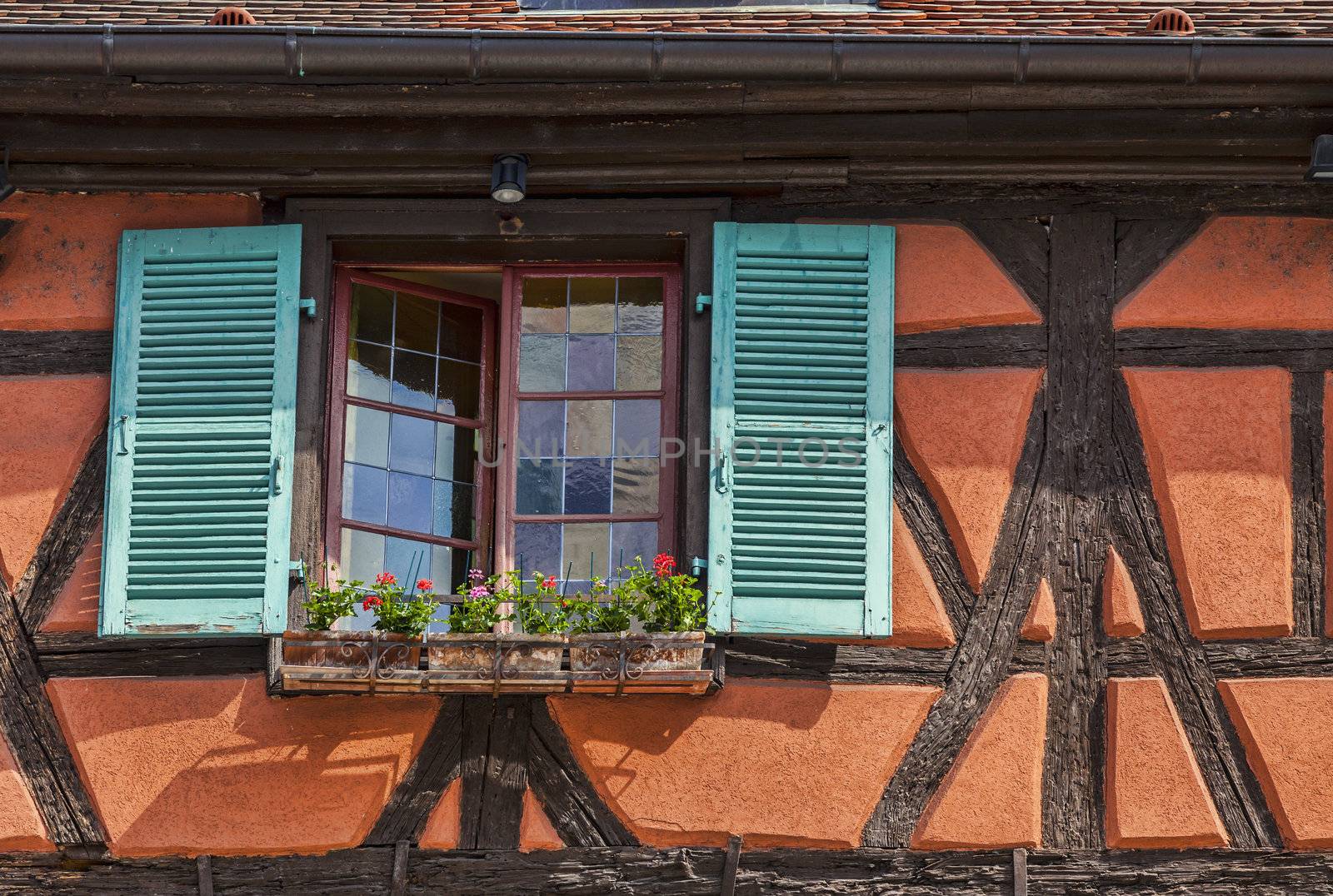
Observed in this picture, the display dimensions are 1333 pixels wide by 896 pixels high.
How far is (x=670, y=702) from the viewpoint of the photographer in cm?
678

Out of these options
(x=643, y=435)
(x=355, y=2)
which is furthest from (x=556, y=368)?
(x=355, y=2)

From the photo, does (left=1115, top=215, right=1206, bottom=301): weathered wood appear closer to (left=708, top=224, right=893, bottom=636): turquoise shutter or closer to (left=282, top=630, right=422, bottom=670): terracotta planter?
(left=708, top=224, right=893, bottom=636): turquoise shutter

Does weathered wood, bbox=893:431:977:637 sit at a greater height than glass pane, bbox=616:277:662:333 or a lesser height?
lesser

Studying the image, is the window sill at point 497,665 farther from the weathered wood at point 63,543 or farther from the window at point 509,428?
the weathered wood at point 63,543

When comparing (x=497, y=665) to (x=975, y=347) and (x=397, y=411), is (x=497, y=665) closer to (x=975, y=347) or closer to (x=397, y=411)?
(x=397, y=411)

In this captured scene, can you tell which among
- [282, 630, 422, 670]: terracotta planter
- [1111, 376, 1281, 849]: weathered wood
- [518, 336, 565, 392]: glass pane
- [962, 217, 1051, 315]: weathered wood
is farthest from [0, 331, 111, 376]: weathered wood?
[1111, 376, 1281, 849]: weathered wood

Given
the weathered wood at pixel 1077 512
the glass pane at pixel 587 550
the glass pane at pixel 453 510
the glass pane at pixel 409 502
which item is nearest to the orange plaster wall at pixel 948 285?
the weathered wood at pixel 1077 512

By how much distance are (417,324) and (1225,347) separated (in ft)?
8.98

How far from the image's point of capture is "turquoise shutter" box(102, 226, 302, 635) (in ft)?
22.5

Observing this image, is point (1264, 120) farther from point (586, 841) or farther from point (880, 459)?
point (586, 841)

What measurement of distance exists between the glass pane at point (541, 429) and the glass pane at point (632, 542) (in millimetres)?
336

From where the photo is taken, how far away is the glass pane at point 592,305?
742 centimetres

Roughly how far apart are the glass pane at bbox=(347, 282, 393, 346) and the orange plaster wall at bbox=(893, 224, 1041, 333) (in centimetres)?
176

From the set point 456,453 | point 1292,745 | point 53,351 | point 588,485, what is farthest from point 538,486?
point 1292,745
